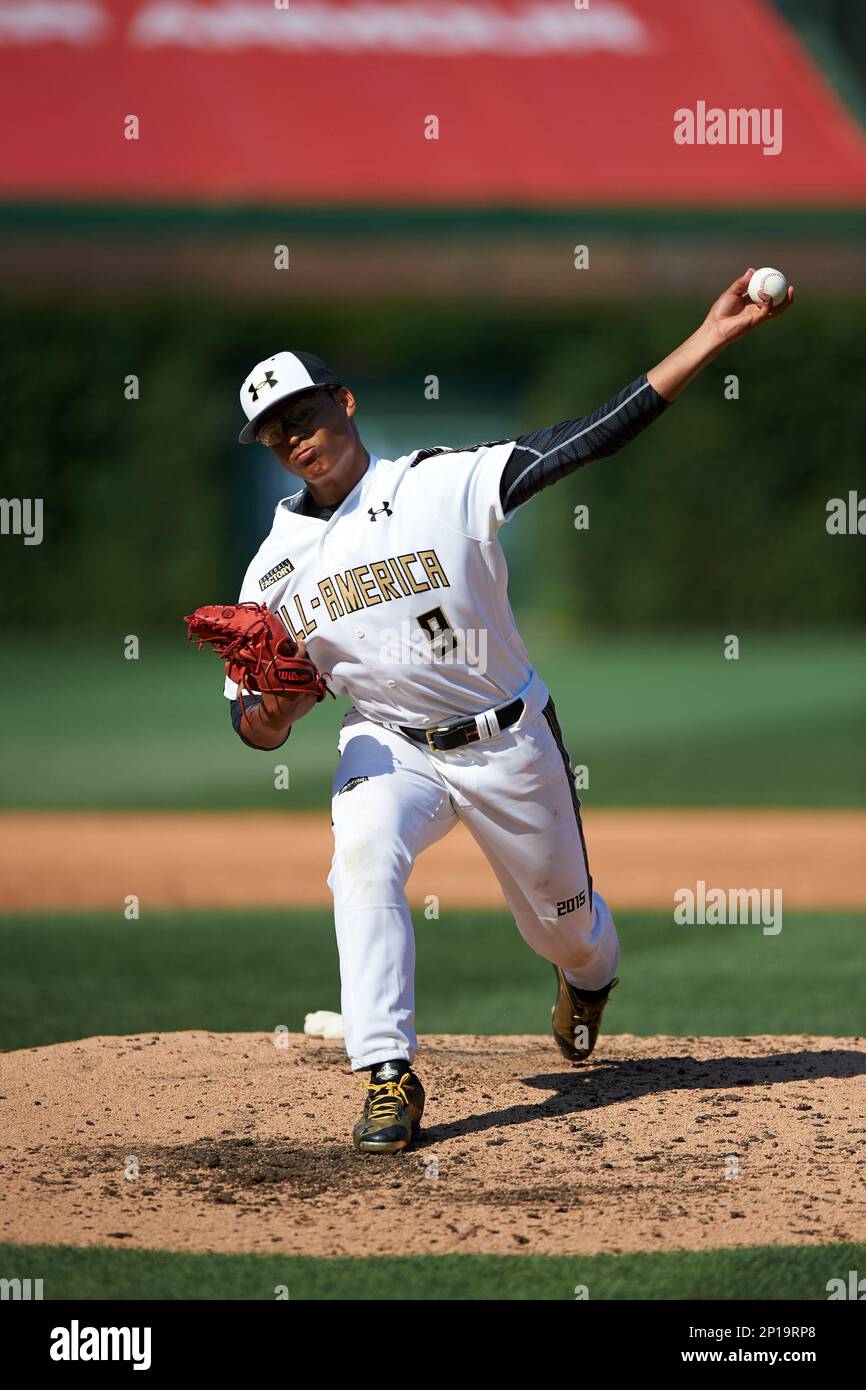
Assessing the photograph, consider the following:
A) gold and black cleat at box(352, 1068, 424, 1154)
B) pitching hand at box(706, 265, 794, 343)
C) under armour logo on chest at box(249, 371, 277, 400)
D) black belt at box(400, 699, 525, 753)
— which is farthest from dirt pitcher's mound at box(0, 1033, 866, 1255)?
pitching hand at box(706, 265, 794, 343)

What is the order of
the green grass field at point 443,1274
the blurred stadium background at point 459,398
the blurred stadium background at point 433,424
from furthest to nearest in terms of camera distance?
the blurred stadium background at point 459,398
the blurred stadium background at point 433,424
the green grass field at point 443,1274

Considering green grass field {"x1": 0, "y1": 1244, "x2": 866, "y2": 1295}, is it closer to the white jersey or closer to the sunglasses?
the white jersey

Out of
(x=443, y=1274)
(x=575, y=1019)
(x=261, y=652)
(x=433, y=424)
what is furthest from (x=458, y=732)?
(x=433, y=424)

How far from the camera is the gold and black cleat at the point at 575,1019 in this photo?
5.44m

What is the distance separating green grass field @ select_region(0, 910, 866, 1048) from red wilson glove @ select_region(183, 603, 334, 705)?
209cm

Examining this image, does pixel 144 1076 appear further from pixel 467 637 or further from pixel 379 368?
pixel 379 368

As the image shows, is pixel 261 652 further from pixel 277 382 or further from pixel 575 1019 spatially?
pixel 575 1019

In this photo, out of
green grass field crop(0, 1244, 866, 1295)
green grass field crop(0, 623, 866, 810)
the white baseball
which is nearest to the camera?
green grass field crop(0, 1244, 866, 1295)

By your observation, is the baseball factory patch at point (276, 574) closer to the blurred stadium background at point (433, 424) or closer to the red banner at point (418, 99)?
the blurred stadium background at point (433, 424)

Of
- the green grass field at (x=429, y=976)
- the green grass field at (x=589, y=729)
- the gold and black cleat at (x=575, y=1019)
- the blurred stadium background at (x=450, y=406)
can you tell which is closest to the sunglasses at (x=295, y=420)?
the gold and black cleat at (x=575, y=1019)

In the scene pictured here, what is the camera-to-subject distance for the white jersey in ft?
15.4

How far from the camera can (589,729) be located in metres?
14.9

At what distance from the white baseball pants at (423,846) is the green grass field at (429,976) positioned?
1.43 m

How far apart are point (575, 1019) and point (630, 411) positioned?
6.44 feet
